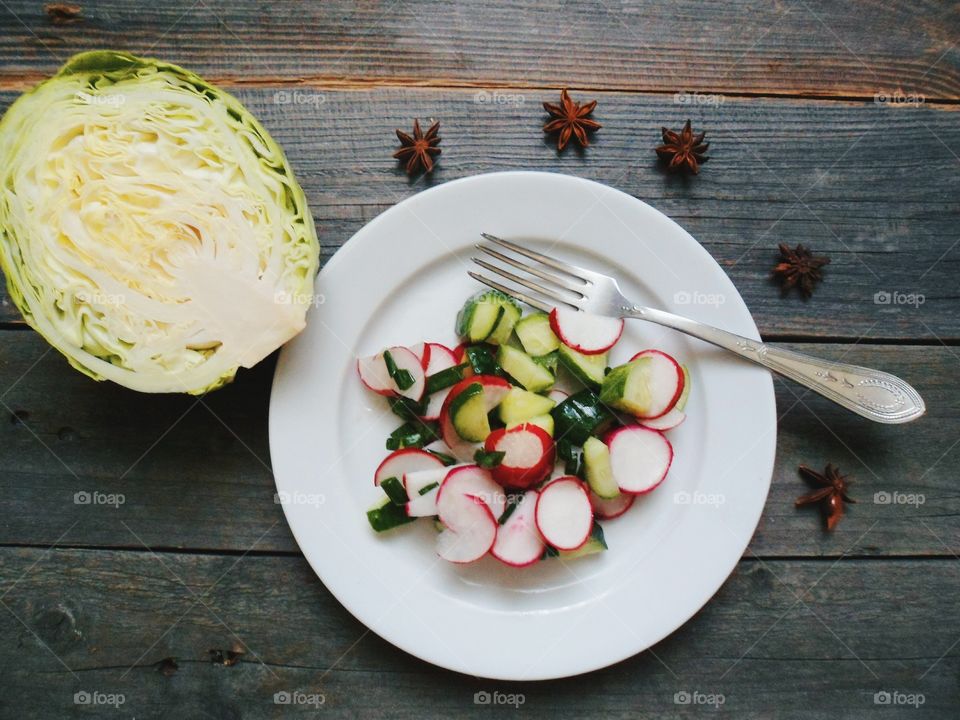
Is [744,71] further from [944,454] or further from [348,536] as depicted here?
[348,536]

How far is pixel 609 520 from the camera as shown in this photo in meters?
2.18

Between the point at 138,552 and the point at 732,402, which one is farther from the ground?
the point at 732,402

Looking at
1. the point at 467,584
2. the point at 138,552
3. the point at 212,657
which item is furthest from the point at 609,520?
the point at 138,552

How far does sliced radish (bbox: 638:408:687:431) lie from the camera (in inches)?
83.7

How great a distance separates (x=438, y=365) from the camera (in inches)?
83.3

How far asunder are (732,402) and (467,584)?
0.98m
